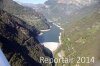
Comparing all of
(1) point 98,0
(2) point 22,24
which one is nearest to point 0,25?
(2) point 22,24

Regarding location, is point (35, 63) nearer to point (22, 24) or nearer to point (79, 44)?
point (79, 44)

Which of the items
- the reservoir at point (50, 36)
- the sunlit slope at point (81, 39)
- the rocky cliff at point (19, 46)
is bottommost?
the reservoir at point (50, 36)

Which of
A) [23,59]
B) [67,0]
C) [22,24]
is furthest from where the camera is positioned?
[67,0]

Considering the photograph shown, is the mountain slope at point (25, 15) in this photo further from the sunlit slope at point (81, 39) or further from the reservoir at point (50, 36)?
the sunlit slope at point (81, 39)

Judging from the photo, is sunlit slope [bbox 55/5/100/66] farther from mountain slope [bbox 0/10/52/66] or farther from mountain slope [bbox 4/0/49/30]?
mountain slope [bbox 4/0/49/30]

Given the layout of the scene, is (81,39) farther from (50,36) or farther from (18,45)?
(18,45)

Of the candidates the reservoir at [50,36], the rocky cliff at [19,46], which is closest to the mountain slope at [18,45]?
the rocky cliff at [19,46]

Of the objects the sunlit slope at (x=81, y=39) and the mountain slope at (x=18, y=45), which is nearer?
the mountain slope at (x=18, y=45)

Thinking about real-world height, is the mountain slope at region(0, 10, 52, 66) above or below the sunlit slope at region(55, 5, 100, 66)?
above

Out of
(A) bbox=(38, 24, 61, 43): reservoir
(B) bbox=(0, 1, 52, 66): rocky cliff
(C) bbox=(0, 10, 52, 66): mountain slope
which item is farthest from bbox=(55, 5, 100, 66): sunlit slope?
(C) bbox=(0, 10, 52, 66): mountain slope

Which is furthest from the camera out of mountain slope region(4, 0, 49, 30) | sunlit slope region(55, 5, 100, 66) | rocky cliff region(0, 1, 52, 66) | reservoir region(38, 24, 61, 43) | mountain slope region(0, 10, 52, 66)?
mountain slope region(4, 0, 49, 30)

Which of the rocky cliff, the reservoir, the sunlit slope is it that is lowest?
the reservoir
